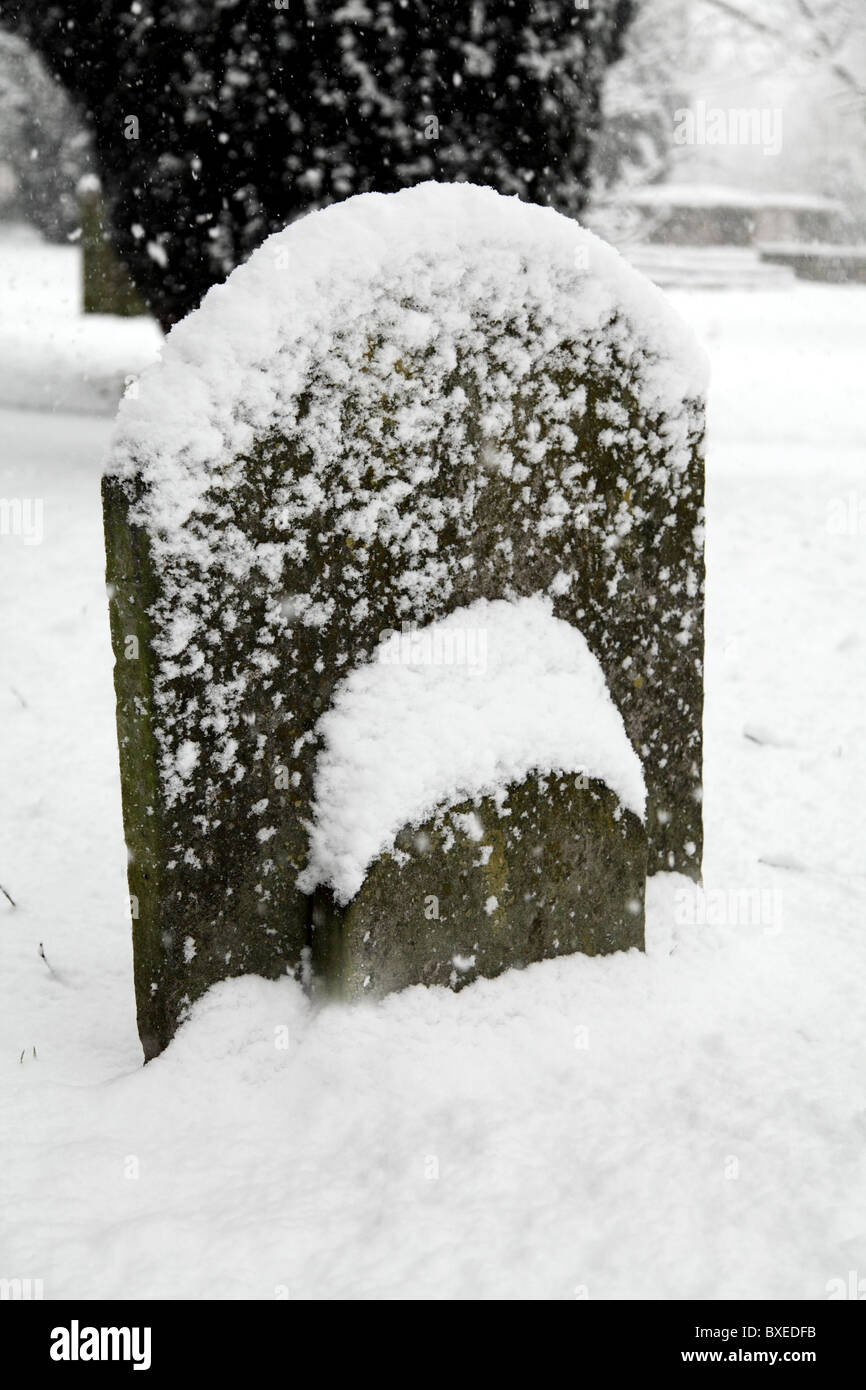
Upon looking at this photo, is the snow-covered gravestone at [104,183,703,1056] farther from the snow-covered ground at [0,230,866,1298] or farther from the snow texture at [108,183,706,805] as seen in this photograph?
the snow-covered ground at [0,230,866,1298]

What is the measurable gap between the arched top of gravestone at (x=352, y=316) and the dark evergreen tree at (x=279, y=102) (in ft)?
15.0

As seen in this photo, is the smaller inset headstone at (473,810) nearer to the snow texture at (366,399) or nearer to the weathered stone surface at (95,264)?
the snow texture at (366,399)

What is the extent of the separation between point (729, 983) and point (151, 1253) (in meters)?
1.32

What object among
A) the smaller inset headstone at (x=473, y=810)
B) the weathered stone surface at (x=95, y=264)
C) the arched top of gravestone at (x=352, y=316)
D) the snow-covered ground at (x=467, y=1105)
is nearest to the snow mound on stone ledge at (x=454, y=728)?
the smaller inset headstone at (x=473, y=810)

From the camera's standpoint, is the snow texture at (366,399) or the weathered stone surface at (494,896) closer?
the snow texture at (366,399)

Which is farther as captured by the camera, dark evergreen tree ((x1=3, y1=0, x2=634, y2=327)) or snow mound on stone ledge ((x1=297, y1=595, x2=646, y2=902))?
dark evergreen tree ((x1=3, y1=0, x2=634, y2=327))

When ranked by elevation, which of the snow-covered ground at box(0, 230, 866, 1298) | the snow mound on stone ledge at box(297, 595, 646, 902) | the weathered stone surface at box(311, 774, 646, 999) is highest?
the snow mound on stone ledge at box(297, 595, 646, 902)

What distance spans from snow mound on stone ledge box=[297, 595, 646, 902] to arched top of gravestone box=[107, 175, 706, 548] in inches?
17.9

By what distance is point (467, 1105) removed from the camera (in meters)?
2.07

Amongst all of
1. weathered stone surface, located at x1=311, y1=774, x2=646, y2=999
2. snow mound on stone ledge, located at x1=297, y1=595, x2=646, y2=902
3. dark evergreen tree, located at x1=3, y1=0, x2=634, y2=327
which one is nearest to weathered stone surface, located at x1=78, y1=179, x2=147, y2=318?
dark evergreen tree, located at x1=3, y1=0, x2=634, y2=327

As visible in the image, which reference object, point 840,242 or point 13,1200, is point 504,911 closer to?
point 13,1200

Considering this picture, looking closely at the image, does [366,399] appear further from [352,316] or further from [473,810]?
[473,810]

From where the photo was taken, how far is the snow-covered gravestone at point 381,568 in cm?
210

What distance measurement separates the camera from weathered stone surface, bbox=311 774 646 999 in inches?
88.9
